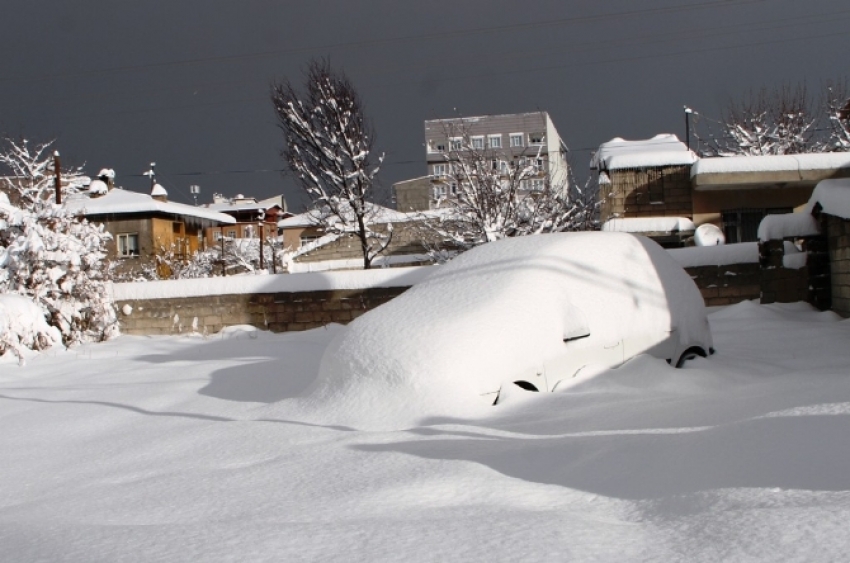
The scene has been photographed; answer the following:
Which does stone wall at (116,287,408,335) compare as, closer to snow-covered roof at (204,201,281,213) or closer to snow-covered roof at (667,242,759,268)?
snow-covered roof at (667,242,759,268)

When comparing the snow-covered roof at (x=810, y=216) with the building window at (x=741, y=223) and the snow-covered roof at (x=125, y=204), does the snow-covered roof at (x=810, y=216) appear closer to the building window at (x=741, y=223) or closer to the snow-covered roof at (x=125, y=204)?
the building window at (x=741, y=223)

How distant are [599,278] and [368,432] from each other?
278 cm

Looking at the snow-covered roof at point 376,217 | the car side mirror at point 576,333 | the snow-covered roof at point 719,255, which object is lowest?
the car side mirror at point 576,333

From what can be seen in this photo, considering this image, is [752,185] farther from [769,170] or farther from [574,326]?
[574,326]

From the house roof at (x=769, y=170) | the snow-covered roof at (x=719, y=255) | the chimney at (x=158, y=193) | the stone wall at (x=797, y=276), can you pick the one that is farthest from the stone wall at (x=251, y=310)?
the chimney at (x=158, y=193)

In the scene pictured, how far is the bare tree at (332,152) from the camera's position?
22.1 m

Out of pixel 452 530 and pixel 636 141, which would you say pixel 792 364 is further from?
pixel 636 141

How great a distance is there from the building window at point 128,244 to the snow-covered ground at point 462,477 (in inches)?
1412

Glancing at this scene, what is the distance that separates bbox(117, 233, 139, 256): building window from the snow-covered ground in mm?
35865

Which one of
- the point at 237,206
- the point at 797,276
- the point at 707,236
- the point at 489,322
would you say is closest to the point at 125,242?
the point at 237,206

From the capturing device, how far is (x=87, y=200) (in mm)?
43625

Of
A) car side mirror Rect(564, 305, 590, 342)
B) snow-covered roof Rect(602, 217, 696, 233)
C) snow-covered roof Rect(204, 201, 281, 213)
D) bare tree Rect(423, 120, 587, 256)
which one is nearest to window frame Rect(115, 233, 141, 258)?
snow-covered roof Rect(204, 201, 281, 213)

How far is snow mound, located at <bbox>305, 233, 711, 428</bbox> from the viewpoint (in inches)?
236

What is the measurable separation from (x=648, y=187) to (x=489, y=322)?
13.1 m
